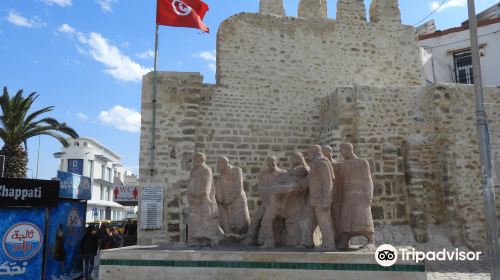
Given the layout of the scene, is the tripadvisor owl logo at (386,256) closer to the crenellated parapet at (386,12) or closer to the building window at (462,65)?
the crenellated parapet at (386,12)

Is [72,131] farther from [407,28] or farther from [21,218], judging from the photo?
[407,28]

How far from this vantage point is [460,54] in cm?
1759

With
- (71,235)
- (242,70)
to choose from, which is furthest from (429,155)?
(71,235)

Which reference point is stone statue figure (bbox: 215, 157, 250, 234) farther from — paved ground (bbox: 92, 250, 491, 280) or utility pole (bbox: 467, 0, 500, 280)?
utility pole (bbox: 467, 0, 500, 280)

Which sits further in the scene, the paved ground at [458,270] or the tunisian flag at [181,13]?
the tunisian flag at [181,13]

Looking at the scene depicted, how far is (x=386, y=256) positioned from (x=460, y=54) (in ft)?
49.4

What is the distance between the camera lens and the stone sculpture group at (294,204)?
5.74 m

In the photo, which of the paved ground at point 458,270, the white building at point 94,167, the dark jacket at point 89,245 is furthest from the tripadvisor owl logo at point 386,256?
the white building at point 94,167

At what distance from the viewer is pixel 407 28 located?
1272 cm

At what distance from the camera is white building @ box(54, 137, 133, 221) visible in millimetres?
34984

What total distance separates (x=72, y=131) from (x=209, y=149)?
9.72 metres

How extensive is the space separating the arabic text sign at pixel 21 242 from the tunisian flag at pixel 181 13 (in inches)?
214

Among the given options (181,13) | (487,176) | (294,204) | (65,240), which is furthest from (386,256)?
(181,13)

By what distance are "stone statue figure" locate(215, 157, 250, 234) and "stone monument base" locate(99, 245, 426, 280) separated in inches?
42.6
